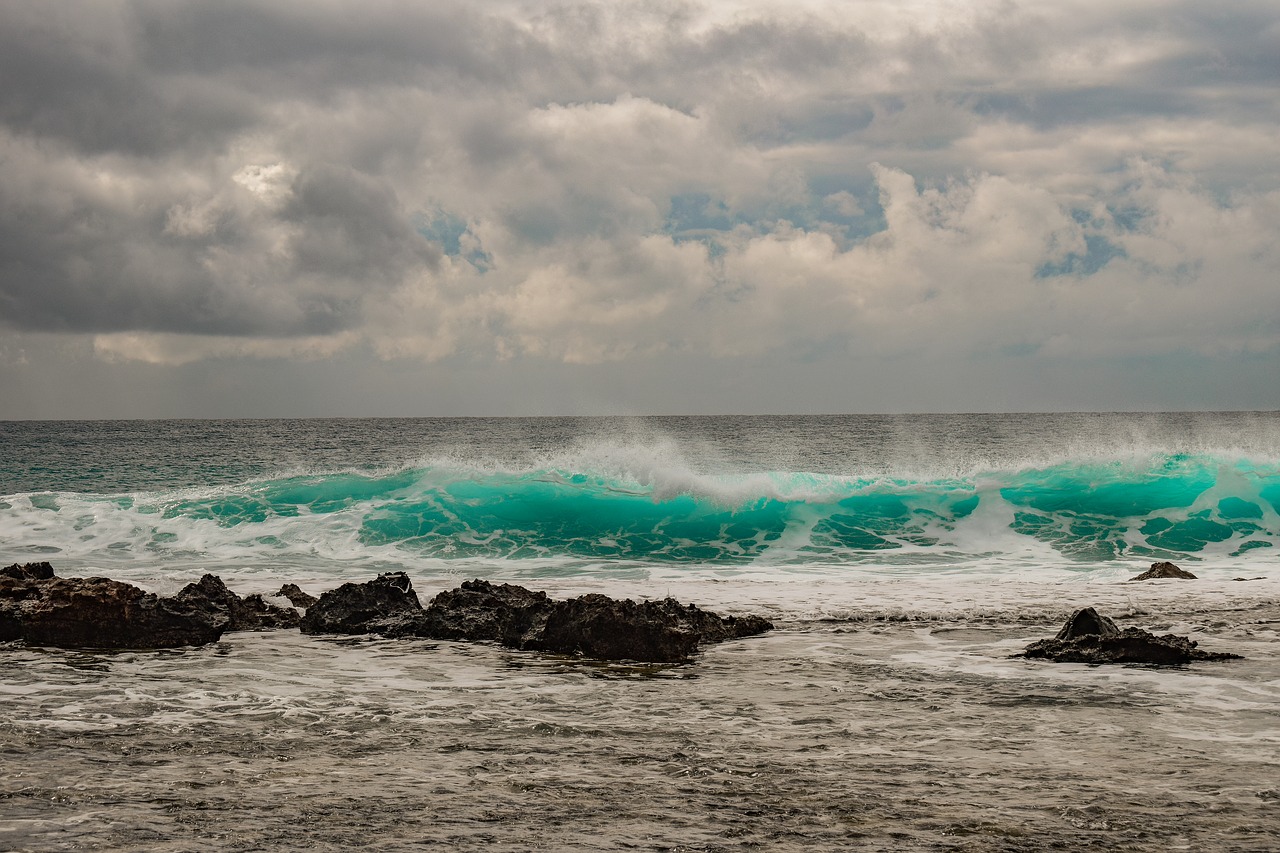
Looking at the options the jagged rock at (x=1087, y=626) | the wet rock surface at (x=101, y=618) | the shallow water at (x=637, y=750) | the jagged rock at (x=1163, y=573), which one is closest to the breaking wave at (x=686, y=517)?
the jagged rock at (x=1163, y=573)

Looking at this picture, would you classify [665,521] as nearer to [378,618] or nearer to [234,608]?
[378,618]

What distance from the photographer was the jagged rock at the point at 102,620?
29.7ft

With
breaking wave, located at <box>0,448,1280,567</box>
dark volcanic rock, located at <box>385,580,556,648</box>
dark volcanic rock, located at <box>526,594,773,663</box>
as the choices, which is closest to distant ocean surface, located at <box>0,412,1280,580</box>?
breaking wave, located at <box>0,448,1280,567</box>

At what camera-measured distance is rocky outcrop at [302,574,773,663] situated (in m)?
8.60

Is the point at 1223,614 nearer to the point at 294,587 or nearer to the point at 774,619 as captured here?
the point at 774,619

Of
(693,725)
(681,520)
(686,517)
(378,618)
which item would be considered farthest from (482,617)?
(686,517)

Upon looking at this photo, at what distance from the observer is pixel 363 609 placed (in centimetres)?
1016

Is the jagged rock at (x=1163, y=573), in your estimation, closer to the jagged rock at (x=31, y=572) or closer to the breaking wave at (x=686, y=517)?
the breaking wave at (x=686, y=517)

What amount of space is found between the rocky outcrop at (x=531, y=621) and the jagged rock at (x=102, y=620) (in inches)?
48.3

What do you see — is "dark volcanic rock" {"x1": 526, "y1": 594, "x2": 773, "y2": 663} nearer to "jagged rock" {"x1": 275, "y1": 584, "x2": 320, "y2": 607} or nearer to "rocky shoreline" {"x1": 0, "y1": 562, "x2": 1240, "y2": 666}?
"rocky shoreline" {"x1": 0, "y1": 562, "x2": 1240, "y2": 666}

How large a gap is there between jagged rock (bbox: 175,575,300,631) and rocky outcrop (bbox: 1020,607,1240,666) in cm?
710

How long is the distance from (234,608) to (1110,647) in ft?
26.3

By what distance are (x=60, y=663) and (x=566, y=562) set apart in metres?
10.3

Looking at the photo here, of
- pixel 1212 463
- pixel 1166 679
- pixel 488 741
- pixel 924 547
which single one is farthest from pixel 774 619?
pixel 1212 463
